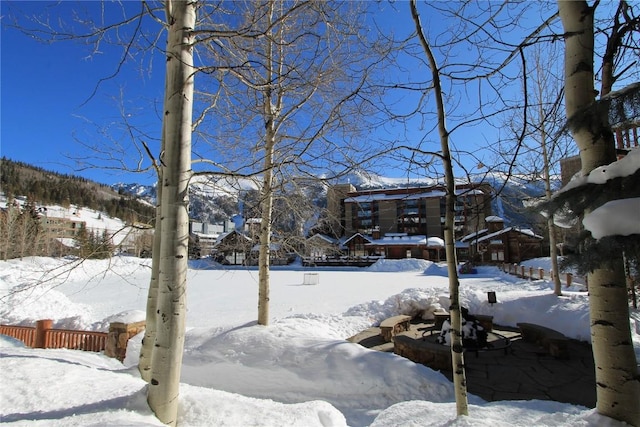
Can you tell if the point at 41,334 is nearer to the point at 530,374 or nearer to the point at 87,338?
the point at 87,338

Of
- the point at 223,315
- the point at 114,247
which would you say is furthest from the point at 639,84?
the point at 223,315

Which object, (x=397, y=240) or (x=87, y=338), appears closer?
(x=87, y=338)

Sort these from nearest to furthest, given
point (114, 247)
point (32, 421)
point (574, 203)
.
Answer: point (574, 203), point (32, 421), point (114, 247)

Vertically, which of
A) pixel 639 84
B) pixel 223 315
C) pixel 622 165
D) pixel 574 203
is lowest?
pixel 223 315

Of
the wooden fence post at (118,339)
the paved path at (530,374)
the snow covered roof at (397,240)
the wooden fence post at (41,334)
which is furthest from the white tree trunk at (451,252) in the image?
the snow covered roof at (397,240)

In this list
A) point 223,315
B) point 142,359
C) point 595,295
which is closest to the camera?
point 595,295

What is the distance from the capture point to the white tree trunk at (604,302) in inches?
82.5

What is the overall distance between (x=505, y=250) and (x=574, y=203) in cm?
3971

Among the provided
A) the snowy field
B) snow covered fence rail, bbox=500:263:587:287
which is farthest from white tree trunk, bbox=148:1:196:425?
snow covered fence rail, bbox=500:263:587:287

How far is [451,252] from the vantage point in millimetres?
3145

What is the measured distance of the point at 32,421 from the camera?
2443 millimetres

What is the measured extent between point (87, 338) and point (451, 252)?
8.23 metres

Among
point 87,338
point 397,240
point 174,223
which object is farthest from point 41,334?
point 397,240

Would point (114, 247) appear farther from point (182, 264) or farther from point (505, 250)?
point (505, 250)
